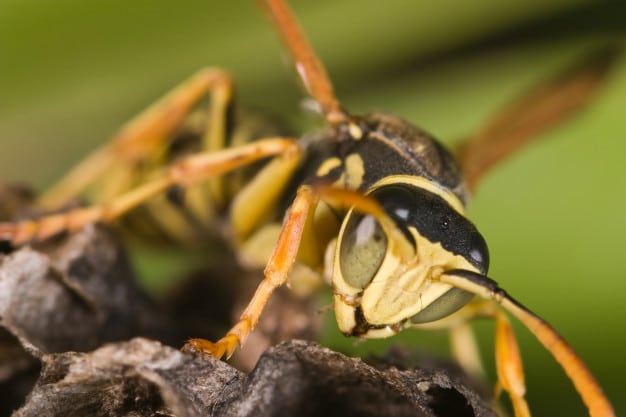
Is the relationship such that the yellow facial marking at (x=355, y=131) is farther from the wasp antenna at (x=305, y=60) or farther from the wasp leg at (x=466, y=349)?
the wasp leg at (x=466, y=349)

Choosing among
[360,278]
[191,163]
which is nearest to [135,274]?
[191,163]

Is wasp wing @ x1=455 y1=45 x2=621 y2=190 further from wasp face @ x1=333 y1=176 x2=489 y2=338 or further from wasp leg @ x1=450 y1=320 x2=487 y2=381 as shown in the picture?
wasp face @ x1=333 y1=176 x2=489 y2=338

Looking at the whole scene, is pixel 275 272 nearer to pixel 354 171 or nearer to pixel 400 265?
pixel 400 265

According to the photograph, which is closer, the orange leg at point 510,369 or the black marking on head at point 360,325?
the black marking on head at point 360,325

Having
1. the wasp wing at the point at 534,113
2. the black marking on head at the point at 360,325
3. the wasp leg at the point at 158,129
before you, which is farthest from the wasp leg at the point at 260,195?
the black marking on head at the point at 360,325

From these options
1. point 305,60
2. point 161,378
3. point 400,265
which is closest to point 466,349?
point 400,265
